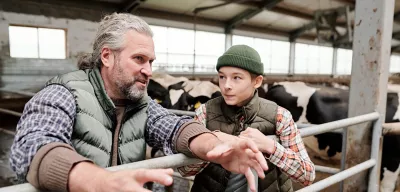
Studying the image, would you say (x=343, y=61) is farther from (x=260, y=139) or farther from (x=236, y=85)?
(x=260, y=139)

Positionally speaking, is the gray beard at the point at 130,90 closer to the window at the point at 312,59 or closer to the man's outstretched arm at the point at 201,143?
the man's outstretched arm at the point at 201,143

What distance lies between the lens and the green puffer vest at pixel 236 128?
52.8 inches

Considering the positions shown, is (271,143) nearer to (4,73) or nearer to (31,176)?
(31,176)

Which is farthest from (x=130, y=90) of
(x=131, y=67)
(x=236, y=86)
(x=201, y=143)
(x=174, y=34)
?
(x=174, y=34)

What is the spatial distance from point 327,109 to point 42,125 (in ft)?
12.8

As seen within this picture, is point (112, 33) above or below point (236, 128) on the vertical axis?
above

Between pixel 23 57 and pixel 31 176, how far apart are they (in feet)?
34.3

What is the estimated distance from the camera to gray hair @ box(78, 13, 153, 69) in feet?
4.17

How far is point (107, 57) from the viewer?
130 cm

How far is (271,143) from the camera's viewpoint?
3.97 ft

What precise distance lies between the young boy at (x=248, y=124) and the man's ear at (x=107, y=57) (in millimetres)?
482

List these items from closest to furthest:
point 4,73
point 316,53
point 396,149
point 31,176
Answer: point 31,176 < point 396,149 < point 4,73 < point 316,53

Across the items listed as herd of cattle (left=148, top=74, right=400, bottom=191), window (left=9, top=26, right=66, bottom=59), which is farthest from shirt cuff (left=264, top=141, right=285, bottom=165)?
window (left=9, top=26, right=66, bottom=59)

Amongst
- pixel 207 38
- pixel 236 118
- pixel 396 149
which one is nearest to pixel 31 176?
pixel 236 118
